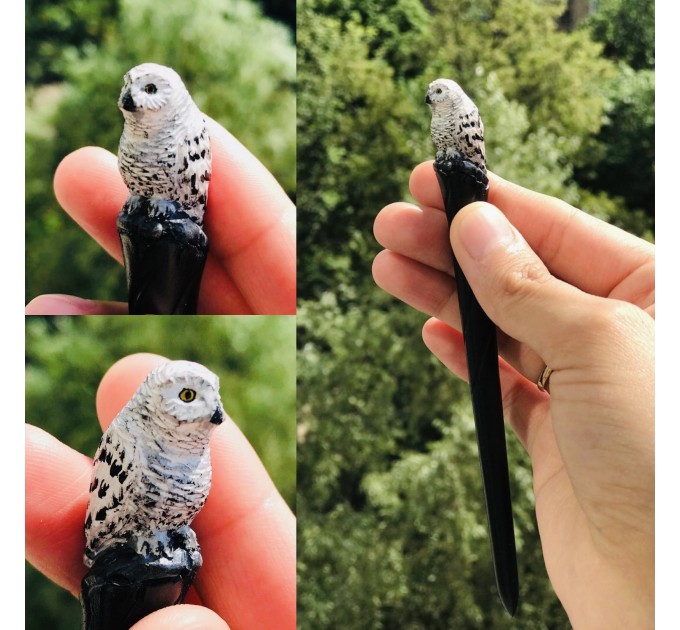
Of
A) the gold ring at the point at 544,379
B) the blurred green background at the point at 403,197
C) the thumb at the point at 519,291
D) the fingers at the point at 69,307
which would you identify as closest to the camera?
the thumb at the point at 519,291

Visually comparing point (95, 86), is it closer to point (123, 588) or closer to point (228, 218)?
point (228, 218)

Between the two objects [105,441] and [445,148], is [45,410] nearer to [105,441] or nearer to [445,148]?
[105,441]

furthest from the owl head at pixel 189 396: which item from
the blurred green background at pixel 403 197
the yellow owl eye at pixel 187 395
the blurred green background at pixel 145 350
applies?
the blurred green background at pixel 403 197

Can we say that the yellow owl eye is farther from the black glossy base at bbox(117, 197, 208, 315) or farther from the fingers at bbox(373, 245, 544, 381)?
the fingers at bbox(373, 245, 544, 381)

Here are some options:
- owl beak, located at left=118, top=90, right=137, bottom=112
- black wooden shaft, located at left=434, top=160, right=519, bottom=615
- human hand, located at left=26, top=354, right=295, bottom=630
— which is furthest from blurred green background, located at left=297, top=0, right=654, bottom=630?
owl beak, located at left=118, top=90, right=137, bottom=112

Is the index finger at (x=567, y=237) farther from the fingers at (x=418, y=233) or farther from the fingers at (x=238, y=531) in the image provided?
the fingers at (x=238, y=531)

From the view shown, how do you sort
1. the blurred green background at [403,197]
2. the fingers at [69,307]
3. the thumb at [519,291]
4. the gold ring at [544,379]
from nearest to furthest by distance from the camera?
A: the thumb at [519,291] < the gold ring at [544,379] < the fingers at [69,307] < the blurred green background at [403,197]

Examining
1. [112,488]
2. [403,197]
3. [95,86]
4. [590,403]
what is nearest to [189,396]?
[112,488]
